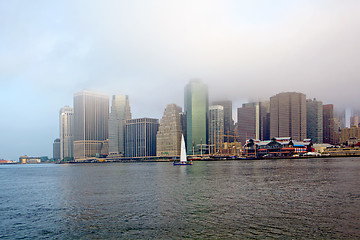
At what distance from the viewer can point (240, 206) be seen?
57.2 meters

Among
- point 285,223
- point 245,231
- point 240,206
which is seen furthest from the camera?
point 240,206

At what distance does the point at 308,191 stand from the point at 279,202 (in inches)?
676

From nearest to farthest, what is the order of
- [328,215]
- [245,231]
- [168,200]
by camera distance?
[245,231] < [328,215] < [168,200]

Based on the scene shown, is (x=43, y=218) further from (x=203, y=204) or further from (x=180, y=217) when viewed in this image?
(x=203, y=204)

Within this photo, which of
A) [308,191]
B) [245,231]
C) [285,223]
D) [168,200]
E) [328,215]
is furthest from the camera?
[308,191]

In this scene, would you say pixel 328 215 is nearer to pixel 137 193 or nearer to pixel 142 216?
pixel 142 216

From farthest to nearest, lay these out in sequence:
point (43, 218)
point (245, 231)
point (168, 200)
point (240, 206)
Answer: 1. point (168, 200)
2. point (240, 206)
3. point (43, 218)
4. point (245, 231)

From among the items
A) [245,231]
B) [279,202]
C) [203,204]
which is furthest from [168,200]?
[245,231]

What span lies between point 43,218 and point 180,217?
73.7 ft

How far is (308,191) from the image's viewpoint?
7362 centimetres

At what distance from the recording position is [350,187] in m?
77.4

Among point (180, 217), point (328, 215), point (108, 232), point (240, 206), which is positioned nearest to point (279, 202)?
point (240, 206)

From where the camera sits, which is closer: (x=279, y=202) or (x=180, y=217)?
(x=180, y=217)

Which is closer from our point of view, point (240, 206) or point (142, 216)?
point (142, 216)
